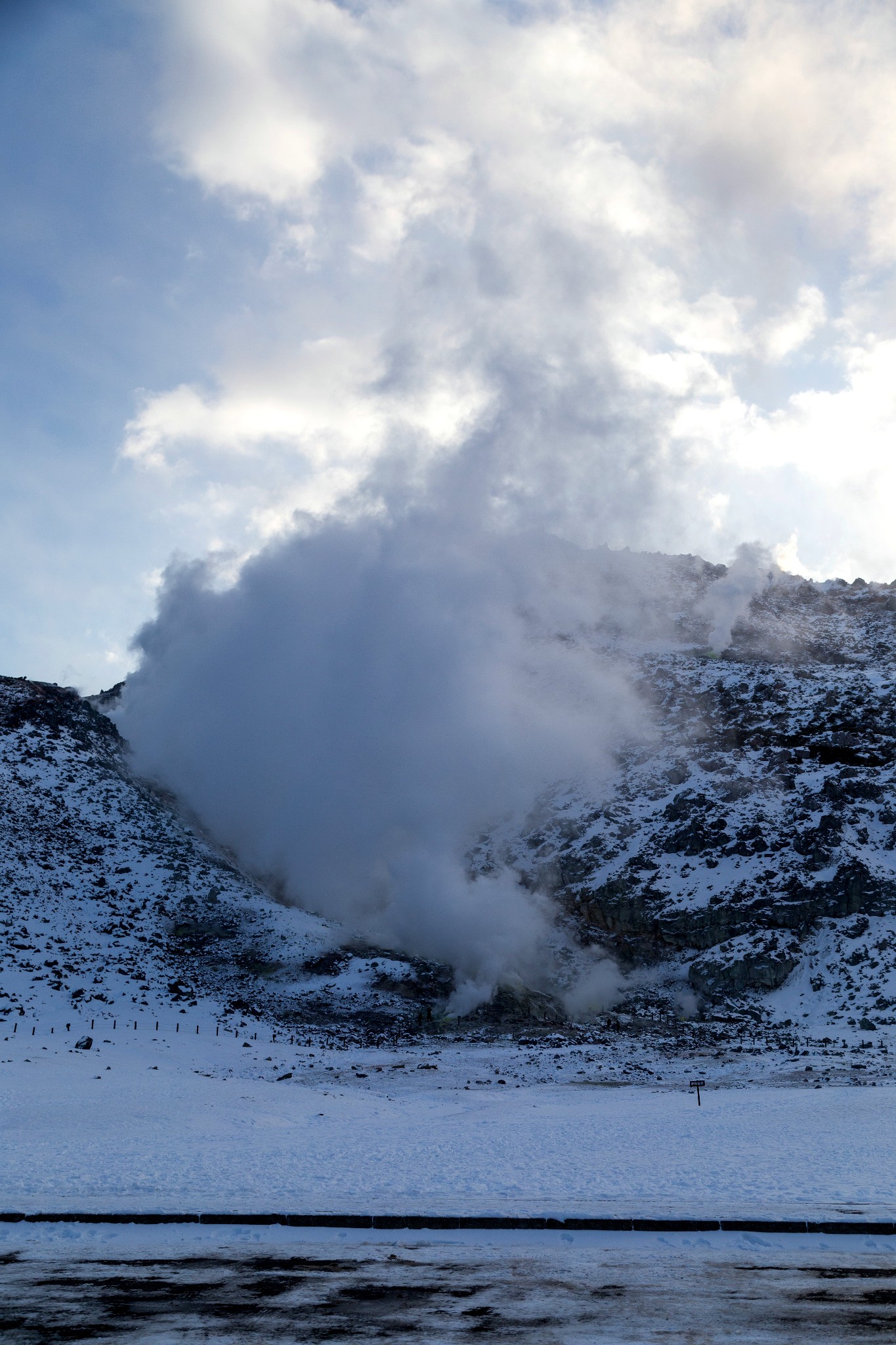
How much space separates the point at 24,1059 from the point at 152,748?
165 ft

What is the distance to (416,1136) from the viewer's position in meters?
20.7

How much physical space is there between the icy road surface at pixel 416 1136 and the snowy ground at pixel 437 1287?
44.9 inches

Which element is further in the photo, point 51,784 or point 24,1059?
point 51,784

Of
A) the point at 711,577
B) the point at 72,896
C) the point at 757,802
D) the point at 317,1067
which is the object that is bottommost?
the point at 317,1067

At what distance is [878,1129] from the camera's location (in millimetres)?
21078

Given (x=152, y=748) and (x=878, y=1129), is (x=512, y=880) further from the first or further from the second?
(x=878, y=1129)

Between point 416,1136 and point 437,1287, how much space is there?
11897 mm

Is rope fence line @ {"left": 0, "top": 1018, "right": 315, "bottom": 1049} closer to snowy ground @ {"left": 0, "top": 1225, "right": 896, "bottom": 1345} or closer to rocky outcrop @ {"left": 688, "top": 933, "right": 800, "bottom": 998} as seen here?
rocky outcrop @ {"left": 688, "top": 933, "right": 800, "bottom": 998}

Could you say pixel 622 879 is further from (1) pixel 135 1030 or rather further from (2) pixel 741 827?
(1) pixel 135 1030

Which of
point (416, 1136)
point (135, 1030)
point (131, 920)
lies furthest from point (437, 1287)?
point (131, 920)

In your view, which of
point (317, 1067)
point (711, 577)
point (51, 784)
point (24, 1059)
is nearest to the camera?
point (24, 1059)

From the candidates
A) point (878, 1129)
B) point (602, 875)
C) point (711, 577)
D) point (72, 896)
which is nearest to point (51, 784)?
point (72, 896)

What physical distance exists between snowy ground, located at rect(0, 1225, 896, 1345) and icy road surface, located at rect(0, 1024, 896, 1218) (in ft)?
3.74

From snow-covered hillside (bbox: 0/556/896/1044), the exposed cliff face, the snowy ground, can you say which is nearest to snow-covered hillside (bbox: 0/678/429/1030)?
snow-covered hillside (bbox: 0/556/896/1044)
